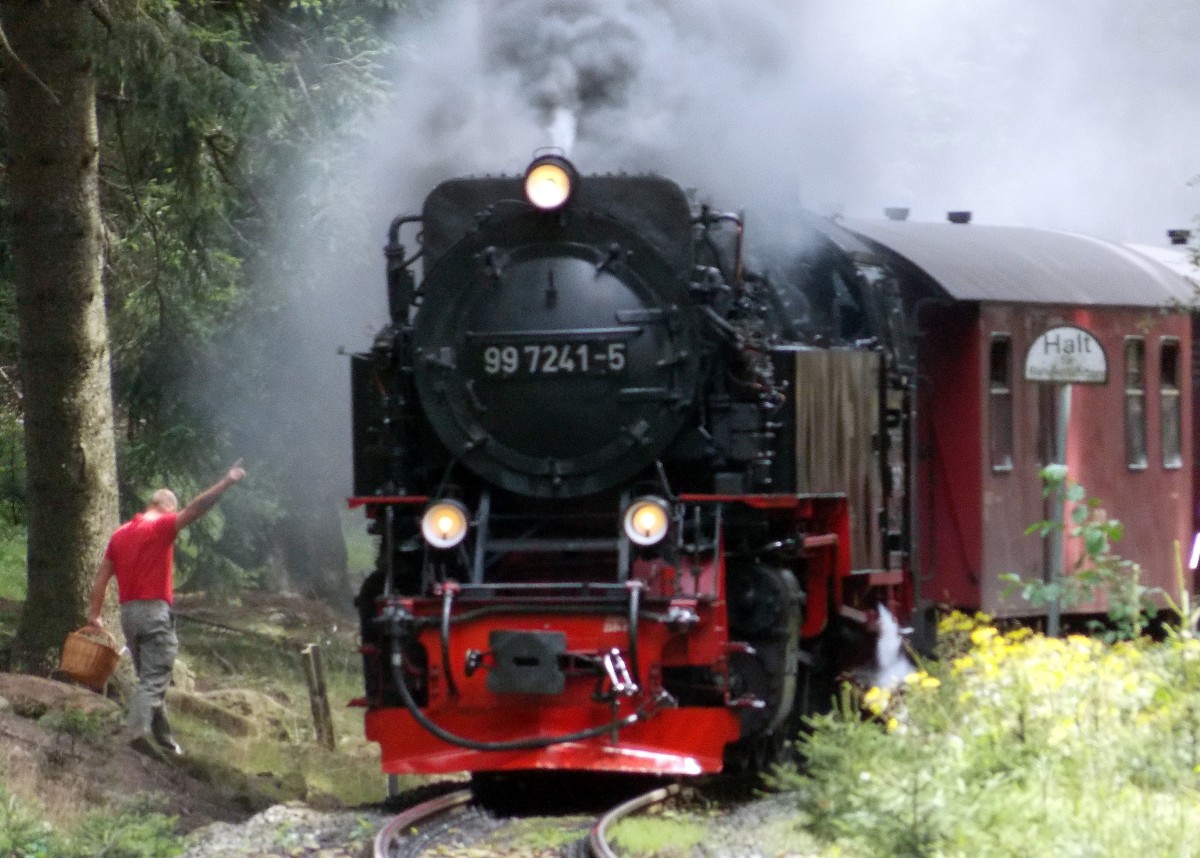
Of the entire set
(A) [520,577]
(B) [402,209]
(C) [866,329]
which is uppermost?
(B) [402,209]

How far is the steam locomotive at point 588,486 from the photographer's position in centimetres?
873

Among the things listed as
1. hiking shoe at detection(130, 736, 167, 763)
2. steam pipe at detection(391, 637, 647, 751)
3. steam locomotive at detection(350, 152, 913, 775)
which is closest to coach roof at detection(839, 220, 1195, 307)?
steam locomotive at detection(350, 152, 913, 775)

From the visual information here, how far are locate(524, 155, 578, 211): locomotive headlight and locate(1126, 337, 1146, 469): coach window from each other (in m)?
5.95

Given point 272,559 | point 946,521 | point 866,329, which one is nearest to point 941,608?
point 946,521

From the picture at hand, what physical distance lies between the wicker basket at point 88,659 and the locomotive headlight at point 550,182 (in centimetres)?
325

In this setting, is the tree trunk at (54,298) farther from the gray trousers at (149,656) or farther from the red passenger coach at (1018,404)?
the red passenger coach at (1018,404)

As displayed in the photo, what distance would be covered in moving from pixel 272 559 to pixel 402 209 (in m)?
8.17

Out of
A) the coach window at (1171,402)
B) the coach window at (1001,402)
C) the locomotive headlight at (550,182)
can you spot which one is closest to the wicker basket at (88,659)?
the locomotive headlight at (550,182)

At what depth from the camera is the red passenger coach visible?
1239cm

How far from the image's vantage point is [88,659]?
10.3 meters

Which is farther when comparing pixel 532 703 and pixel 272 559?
pixel 272 559

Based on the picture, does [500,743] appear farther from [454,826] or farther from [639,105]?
[639,105]

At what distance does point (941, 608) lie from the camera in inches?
501

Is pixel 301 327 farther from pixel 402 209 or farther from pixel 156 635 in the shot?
pixel 156 635
